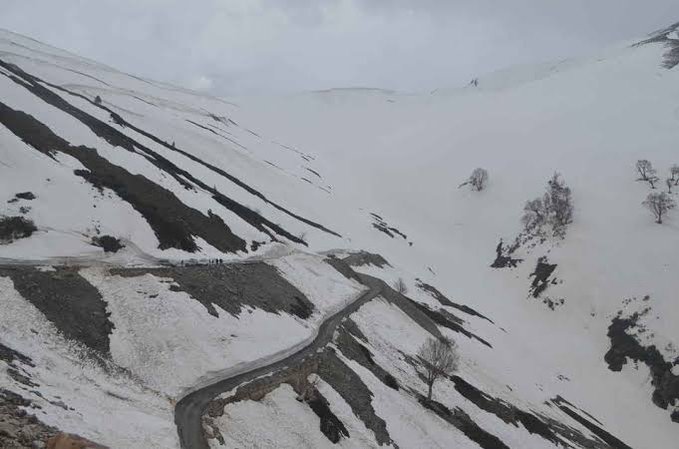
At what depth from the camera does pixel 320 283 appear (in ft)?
175

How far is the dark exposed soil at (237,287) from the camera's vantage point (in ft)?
114

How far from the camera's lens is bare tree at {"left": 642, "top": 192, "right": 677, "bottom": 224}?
8138 centimetres

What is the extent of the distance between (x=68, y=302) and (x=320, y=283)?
2909 centimetres

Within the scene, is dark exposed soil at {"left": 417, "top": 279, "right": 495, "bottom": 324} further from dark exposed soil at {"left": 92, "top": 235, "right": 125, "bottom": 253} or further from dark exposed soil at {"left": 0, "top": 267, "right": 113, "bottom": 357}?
dark exposed soil at {"left": 0, "top": 267, "right": 113, "bottom": 357}

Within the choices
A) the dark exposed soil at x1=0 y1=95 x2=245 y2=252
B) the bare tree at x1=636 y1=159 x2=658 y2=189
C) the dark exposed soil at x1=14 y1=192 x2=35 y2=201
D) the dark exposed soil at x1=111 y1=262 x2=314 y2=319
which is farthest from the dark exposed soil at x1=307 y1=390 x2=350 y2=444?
the bare tree at x1=636 y1=159 x2=658 y2=189

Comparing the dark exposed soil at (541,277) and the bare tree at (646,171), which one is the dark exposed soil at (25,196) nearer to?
the dark exposed soil at (541,277)

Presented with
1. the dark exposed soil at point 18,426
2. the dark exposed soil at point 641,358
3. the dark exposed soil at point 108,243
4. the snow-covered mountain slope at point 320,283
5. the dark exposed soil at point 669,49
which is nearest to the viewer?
the dark exposed soil at point 18,426

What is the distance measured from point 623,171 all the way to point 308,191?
6521 centimetres

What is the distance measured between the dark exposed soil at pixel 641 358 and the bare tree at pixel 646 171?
3681 centimetres

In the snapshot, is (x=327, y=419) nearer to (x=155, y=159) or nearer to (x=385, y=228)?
(x=155, y=159)

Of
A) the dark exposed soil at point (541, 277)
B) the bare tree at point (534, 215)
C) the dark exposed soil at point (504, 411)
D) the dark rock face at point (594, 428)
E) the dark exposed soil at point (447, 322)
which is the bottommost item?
the dark rock face at point (594, 428)

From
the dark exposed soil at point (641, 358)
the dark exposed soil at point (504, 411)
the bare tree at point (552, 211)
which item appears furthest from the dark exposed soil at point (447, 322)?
the bare tree at point (552, 211)

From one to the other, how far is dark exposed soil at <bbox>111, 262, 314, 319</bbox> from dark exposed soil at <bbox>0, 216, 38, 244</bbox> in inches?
264

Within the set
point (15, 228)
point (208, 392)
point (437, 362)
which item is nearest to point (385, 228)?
point (437, 362)
